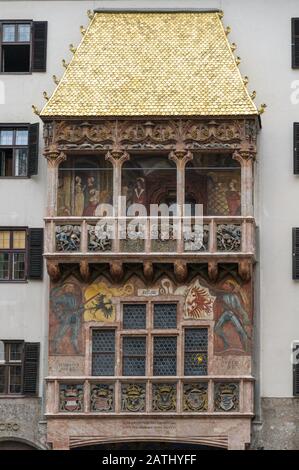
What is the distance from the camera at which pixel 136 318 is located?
65875mm

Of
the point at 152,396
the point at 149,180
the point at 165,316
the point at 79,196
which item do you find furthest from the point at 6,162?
the point at 152,396

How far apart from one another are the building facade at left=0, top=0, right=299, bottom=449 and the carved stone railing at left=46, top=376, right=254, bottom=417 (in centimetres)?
4

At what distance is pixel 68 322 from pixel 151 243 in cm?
333

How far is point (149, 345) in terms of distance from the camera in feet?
215

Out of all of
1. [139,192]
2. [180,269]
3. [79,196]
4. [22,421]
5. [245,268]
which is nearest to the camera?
[245,268]

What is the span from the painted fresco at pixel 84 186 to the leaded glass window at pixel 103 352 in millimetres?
3613

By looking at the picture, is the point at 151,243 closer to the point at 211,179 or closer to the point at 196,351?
the point at 211,179

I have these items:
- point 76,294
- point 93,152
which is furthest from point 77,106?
point 76,294

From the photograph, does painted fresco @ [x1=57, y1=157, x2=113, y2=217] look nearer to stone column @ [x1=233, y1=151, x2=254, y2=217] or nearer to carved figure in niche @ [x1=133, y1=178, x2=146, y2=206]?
carved figure in niche @ [x1=133, y1=178, x2=146, y2=206]

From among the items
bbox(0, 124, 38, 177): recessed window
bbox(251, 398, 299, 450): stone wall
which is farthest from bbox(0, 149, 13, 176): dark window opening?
bbox(251, 398, 299, 450): stone wall

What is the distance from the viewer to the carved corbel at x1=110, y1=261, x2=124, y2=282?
65.3 m

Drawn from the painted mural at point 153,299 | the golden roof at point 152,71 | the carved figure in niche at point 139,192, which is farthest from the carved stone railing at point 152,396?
the golden roof at point 152,71
